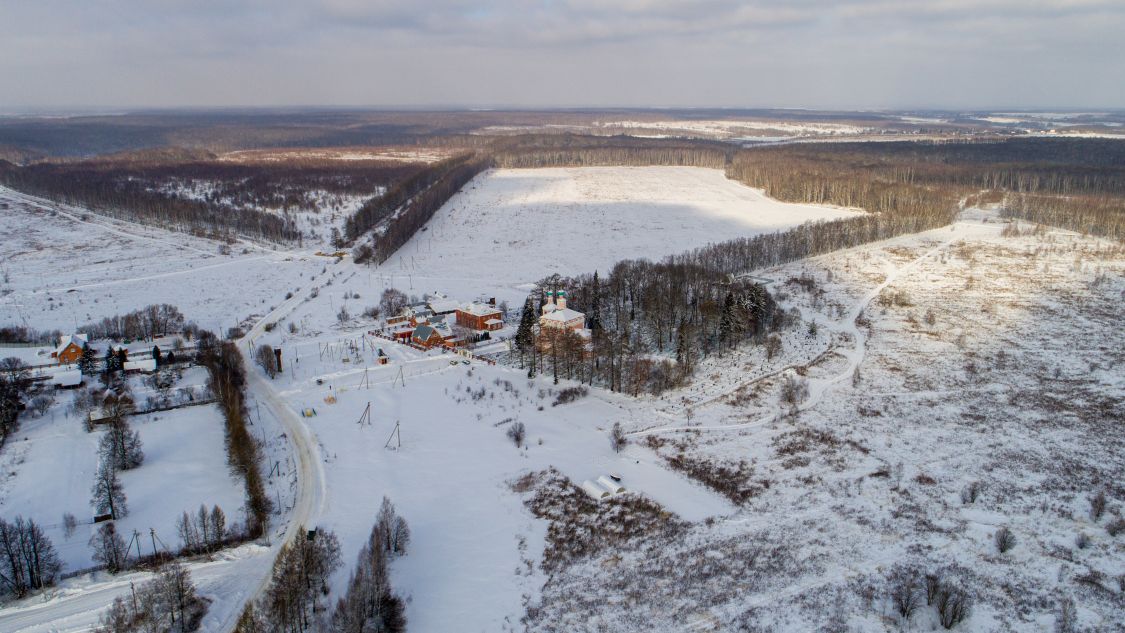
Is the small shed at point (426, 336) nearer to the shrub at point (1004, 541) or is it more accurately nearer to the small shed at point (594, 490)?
the small shed at point (594, 490)

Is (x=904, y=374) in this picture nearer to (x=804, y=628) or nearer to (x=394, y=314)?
(x=804, y=628)

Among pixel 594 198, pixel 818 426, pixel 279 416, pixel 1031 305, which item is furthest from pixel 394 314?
pixel 594 198

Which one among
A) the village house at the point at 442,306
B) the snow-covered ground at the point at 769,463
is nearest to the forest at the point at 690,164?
the village house at the point at 442,306

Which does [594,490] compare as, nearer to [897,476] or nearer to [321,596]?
[321,596]

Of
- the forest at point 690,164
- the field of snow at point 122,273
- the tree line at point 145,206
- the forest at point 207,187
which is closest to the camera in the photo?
the field of snow at point 122,273

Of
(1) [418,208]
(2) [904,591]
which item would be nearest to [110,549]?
(2) [904,591]

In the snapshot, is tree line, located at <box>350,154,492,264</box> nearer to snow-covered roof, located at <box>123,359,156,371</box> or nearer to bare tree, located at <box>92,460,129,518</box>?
snow-covered roof, located at <box>123,359,156,371</box>

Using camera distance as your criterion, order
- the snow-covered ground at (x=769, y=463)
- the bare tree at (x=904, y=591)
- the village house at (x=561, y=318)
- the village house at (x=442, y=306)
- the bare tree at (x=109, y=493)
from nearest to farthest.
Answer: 1. the bare tree at (x=904, y=591)
2. the snow-covered ground at (x=769, y=463)
3. the bare tree at (x=109, y=493)
4. the village house at (x=561, y=318)
5. the village house at (x=442, y=306)
